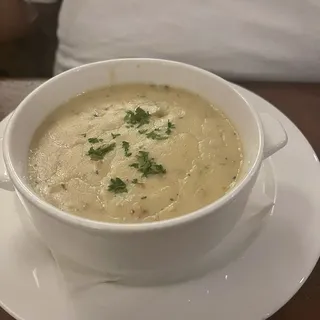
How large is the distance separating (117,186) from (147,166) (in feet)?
0.18

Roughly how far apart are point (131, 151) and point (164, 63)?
199 mm

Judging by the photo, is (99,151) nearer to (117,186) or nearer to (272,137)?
(117,186)

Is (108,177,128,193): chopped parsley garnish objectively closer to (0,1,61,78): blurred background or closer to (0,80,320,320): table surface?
(0,80,320,320): table surface

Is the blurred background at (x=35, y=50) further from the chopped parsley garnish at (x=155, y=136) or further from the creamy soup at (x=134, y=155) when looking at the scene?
the chopped parsley garnish at (x=155, y=136)

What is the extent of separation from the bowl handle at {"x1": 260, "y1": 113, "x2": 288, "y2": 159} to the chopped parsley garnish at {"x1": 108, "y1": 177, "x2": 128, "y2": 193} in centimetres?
21

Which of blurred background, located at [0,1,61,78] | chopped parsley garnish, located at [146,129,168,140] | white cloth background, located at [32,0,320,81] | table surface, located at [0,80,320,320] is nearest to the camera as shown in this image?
chopped parsley garnish, located at [146,129,168,140]

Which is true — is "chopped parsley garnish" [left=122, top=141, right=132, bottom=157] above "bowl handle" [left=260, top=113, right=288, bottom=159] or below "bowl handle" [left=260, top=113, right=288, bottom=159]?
below

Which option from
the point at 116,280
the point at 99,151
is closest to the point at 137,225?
the point at 116,280

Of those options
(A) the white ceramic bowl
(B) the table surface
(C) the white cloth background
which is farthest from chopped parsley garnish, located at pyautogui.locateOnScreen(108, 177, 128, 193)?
(C) the white cloth background

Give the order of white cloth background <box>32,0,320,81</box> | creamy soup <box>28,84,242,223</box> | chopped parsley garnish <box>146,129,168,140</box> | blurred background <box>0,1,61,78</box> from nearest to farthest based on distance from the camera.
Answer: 1. creamy soup <box>28,84,242,223</box>
2. chopped parsley garnish <box>146,129,168,140</box>
3. white cloth background <box>32,0,320,81</box>
4. blurred background <box>0,1,61,78</box>

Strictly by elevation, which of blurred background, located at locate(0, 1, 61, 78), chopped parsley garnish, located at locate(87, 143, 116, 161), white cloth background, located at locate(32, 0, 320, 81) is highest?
chopped parsley garnish, located at locate(87, 143, 116, 161)

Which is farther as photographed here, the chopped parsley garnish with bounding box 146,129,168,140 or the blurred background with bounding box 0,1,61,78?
the blurred background with bounding box 0,1,61,78

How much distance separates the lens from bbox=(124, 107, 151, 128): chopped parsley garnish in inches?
35.8

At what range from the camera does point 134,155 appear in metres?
0.84
